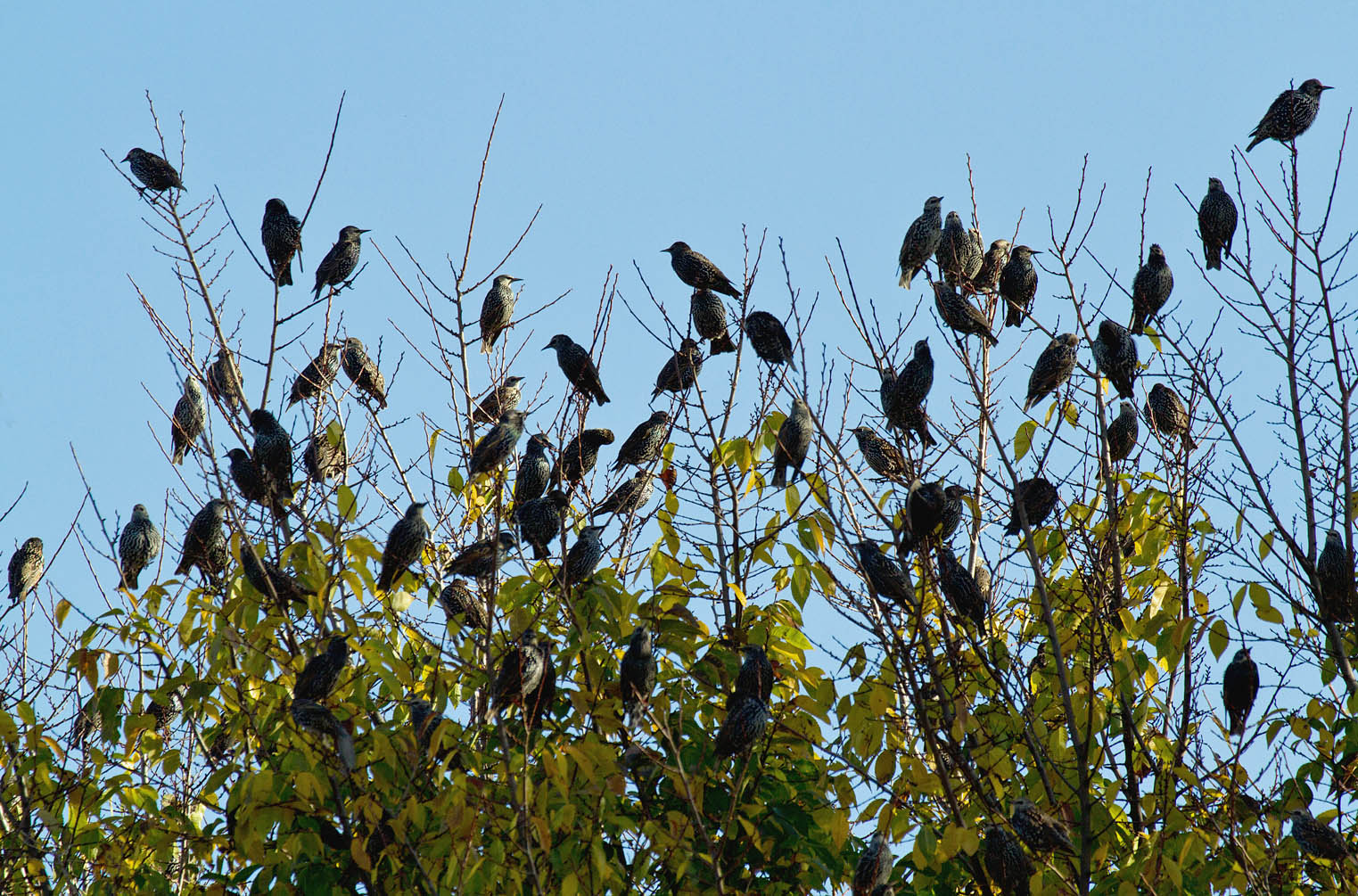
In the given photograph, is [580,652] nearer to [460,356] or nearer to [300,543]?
[300,543]

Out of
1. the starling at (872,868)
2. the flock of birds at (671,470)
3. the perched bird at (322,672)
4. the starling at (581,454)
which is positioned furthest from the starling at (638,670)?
the starling at (581,454)

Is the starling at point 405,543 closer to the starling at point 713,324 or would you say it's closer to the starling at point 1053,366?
the starling at point 713,324

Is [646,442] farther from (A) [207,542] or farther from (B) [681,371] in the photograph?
(A) [207,542]

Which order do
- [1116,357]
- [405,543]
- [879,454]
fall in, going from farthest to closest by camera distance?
[1116,357] < [879,454] < [405,543]

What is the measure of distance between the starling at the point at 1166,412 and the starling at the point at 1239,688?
1.99m

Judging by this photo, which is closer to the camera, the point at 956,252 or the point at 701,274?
the point at 956,252

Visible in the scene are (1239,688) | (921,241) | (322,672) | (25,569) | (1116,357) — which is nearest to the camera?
(322,672)

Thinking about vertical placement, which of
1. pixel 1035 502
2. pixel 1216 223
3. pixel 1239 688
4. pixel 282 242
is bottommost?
pixel 1239 688

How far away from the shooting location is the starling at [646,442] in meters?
7.60

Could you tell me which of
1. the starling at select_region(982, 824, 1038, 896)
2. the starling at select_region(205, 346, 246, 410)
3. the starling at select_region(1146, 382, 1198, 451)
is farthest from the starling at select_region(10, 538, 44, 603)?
the starling at select_region(1146, 382, 1198, 451)

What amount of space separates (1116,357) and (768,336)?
1824 mm

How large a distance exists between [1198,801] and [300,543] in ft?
11.3

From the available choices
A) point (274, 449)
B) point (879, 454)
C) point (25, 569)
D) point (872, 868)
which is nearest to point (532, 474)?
point (274, 449)

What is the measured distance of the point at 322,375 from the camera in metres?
7.23
